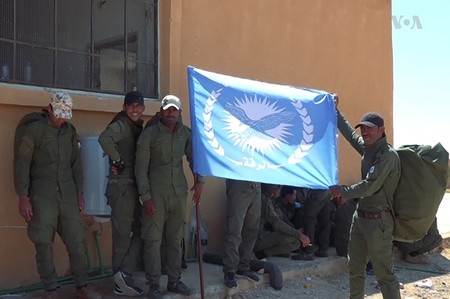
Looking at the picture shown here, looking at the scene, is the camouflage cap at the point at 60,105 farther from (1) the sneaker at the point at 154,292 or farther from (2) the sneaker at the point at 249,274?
(2) the sneaker at the point at 249,274

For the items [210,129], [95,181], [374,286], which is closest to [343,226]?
[374,286]

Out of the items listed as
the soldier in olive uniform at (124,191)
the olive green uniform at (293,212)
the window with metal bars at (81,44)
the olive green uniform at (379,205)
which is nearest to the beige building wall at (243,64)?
the window with metal bars at (81,44)

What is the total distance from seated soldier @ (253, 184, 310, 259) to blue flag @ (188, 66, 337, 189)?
118 centimetres

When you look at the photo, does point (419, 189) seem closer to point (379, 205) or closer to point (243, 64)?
point (379, 205)

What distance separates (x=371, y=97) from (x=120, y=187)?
5312mm

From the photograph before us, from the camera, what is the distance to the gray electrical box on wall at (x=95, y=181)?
5000 millimetres

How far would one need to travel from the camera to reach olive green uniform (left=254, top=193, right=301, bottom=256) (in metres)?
6.23

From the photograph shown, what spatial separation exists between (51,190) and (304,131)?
2.37 meters

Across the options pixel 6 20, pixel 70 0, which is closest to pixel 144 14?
pixel 70 0

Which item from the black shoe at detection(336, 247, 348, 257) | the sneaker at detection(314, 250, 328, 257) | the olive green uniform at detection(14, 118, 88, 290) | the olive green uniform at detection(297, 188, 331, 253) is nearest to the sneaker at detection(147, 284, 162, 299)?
the olive green uniform at detection(14, 118, 88, 290)

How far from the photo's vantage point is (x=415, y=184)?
15.7 ft

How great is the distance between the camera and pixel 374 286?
6523 millimetres

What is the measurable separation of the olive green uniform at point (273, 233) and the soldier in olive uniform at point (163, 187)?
1597 mm

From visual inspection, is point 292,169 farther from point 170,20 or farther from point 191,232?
A: point 170,20
